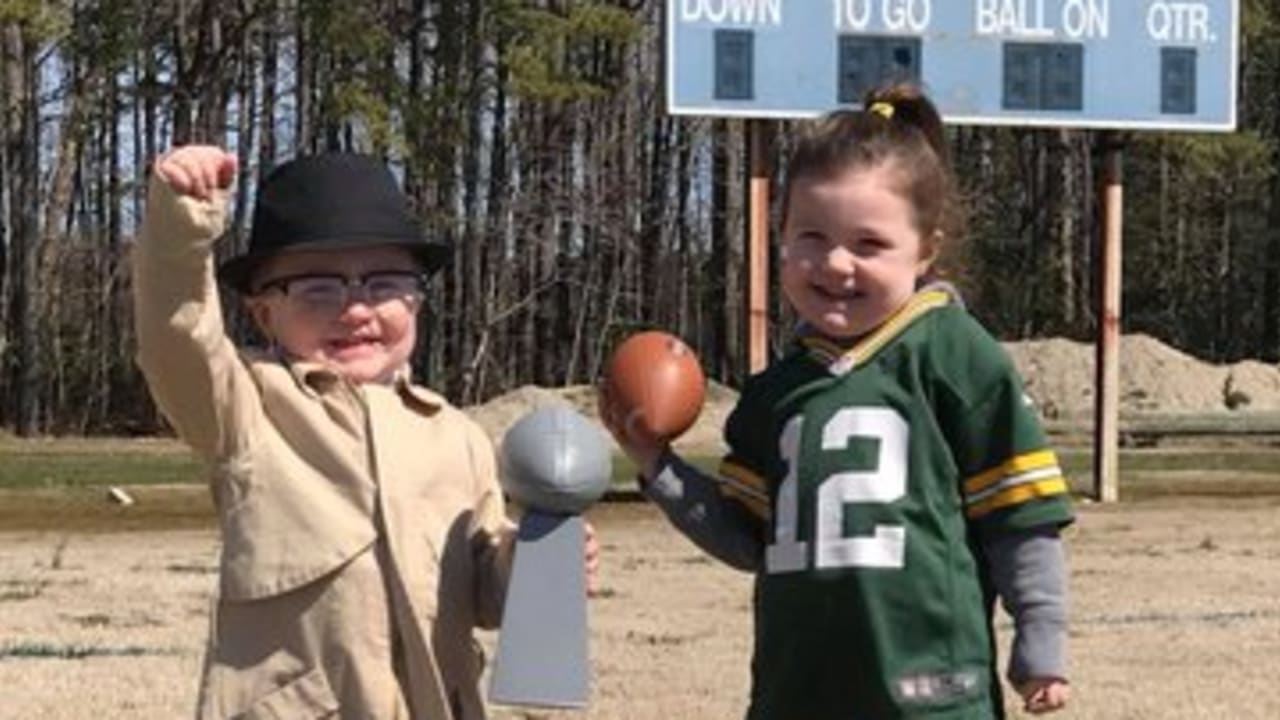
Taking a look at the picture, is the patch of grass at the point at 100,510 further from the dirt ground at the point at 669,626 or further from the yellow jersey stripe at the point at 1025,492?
the yellow jersey stripe at the point at 1025,492

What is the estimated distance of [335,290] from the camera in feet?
13.6

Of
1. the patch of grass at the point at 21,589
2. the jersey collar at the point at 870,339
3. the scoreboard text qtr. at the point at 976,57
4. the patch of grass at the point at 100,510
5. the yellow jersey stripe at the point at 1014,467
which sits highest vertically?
the scoreboard text qtr. at the point at 976,57

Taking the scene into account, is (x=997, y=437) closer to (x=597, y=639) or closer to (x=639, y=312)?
(x=597, y=639)

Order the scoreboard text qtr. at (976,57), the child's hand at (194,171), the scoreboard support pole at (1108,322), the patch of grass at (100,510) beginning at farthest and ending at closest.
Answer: the scoreboard support pole at (1108,322) < the scoreboard text qtr. at (976,57) < the patch of grass at (100,510) < the child's hand at (194,171)

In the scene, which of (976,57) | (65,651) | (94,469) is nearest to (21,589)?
(65,651)

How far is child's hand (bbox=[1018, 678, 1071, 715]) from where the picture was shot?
391 centimetres

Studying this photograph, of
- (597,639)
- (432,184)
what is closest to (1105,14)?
(597,639)

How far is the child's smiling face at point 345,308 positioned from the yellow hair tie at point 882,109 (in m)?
0.82

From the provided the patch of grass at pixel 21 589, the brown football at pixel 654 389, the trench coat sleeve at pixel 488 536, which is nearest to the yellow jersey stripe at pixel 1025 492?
the brown football at pixel 654 389

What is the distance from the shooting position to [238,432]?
13.3 ft

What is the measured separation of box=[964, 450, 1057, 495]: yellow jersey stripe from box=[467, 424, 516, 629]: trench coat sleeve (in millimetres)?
758

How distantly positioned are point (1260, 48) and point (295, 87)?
21.1m

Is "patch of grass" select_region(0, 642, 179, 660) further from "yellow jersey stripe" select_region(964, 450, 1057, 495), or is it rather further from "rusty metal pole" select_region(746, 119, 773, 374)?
"rusty metal pole" select_region(746, 119, 773, 374)

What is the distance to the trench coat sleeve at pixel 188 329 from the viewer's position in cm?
380
